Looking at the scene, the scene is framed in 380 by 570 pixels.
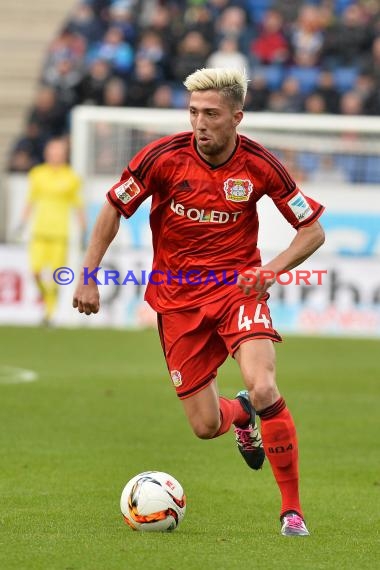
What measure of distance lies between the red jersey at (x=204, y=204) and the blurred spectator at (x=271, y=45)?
659 inches

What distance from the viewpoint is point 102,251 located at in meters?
7.07

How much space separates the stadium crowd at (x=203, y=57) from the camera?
22.5 metres

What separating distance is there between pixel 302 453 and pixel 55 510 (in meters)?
3.05

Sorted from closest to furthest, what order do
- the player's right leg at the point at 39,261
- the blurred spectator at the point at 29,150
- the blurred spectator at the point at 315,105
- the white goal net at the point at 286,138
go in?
the player's right leg at the point at 39,261 → the white goal net at the point at 286,138 → the blurred spectator at the point at 315,105 → the blurred spectator at the point at 29,150

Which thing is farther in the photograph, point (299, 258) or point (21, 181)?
point (21, 181)

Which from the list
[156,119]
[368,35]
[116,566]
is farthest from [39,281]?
[116,566]

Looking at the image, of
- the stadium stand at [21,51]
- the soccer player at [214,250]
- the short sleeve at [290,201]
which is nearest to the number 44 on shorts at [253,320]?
the soccer player at [214,250]

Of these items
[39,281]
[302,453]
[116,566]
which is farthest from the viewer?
[39,281]

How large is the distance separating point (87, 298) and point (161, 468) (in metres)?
2.38

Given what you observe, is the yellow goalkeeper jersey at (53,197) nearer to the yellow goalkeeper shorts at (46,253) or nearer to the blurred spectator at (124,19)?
the yellow goalkeeper shorts at (46,253)

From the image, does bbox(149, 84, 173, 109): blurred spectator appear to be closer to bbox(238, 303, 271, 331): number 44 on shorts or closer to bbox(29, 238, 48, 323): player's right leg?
bbox(29, 238, 48, 323): player's right leg

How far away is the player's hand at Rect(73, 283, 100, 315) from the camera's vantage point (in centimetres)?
695

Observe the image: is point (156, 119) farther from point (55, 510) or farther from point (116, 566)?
point (116, 566)

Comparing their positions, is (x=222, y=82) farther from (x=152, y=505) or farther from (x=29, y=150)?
(x=29, y=150)
